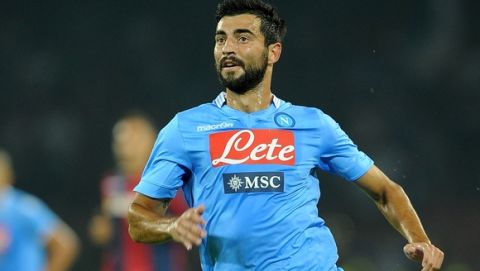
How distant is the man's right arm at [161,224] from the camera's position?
2725mm

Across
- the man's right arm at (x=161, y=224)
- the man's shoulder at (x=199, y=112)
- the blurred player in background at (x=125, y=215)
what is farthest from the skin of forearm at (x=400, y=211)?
the blurred player in background at (x=125, y=215)

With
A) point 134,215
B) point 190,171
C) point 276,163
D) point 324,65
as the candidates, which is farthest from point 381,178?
point 324,65

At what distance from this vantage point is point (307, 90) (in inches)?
305

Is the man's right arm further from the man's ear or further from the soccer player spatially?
the man's ear

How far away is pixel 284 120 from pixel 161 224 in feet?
2.29

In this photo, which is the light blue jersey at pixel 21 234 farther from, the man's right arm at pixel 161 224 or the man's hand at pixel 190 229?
the man's hand at pixel 190 229

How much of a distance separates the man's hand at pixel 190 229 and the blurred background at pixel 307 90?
4.73 m

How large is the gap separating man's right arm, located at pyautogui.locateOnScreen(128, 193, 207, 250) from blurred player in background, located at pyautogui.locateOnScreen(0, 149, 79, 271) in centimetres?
282

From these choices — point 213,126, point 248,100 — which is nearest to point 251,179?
point 213,126

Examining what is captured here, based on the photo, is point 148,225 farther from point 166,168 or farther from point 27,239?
point 27,239

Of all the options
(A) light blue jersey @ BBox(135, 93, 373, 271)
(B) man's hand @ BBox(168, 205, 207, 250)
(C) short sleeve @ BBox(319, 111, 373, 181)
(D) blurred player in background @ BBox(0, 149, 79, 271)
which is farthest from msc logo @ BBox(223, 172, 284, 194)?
(D) blurred player in background @ BBox(0, 149, 79, 271)

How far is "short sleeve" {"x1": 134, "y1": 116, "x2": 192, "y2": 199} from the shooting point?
10.9 ft

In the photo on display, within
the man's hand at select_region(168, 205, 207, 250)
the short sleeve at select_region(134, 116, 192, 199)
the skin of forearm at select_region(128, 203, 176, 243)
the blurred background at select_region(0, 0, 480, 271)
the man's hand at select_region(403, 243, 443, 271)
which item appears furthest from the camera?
the blurred background at select_region(0, 0, 480, 271)

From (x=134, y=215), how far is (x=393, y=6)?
5151mm
